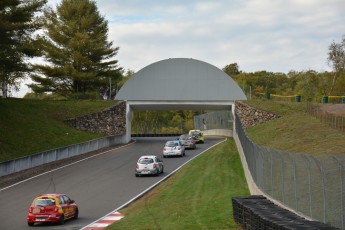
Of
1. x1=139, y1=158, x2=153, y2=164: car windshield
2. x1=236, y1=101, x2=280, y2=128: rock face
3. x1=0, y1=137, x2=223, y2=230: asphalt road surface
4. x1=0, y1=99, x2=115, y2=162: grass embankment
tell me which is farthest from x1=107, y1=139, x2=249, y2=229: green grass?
x1=236, y1=101, x2=280, y2=128: rock face

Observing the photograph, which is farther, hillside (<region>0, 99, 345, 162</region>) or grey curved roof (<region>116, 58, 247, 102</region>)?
grey curved roof (<region>116, 58, 247, 102</region>)

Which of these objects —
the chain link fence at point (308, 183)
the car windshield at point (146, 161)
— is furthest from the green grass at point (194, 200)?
the chain link fence at point (308, 183)

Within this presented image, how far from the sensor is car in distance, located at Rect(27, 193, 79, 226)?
2444 centimetres

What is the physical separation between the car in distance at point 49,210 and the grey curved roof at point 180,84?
46537mm

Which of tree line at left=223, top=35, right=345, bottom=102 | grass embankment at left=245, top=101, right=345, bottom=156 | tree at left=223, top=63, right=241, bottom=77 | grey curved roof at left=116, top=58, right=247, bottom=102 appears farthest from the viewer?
tree at left=223, top=63, right=241, bottom=77

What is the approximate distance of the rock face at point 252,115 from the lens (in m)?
67.4

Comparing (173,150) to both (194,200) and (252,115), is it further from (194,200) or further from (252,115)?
(194,200)

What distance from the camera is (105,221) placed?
25.0 meters

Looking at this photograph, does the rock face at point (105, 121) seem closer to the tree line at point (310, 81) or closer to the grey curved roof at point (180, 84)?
the grey curved roof at point (180, 84)

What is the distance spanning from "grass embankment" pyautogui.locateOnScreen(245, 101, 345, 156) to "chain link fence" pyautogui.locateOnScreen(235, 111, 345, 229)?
27.7 feet

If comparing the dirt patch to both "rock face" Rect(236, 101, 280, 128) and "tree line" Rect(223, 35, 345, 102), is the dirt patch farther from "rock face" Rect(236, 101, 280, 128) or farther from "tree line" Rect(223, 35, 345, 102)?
"tree line" Rect(223, 35, 345, 102)

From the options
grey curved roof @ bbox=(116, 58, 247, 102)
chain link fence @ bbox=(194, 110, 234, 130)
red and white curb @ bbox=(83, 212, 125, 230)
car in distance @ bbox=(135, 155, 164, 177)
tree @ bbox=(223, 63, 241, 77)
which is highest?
tree @ bbox=(223, 63, 241, 77)

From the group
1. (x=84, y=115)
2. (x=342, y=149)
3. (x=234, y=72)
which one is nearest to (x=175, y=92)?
(x=84, y=115)

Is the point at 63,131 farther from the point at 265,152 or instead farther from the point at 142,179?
the point at 265,152
